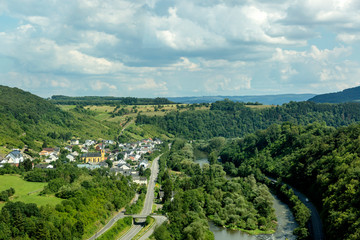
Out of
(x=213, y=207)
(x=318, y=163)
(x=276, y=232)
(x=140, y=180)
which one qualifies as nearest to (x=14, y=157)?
(x=140, y=180)

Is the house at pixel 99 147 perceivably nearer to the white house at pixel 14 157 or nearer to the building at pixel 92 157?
the building at pixel 92 157

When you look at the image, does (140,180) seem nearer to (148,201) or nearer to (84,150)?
(148,201)

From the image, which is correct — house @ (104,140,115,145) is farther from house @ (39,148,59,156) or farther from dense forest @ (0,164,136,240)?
dense forest @ (0,164,136,240)

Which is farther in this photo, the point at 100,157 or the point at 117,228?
the point at 100,157

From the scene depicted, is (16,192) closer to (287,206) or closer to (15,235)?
(15,235)

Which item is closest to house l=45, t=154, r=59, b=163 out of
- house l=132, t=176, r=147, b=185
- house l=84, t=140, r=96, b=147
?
house l=132, t=176, r=147, b=185

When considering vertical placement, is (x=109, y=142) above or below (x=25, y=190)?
below
